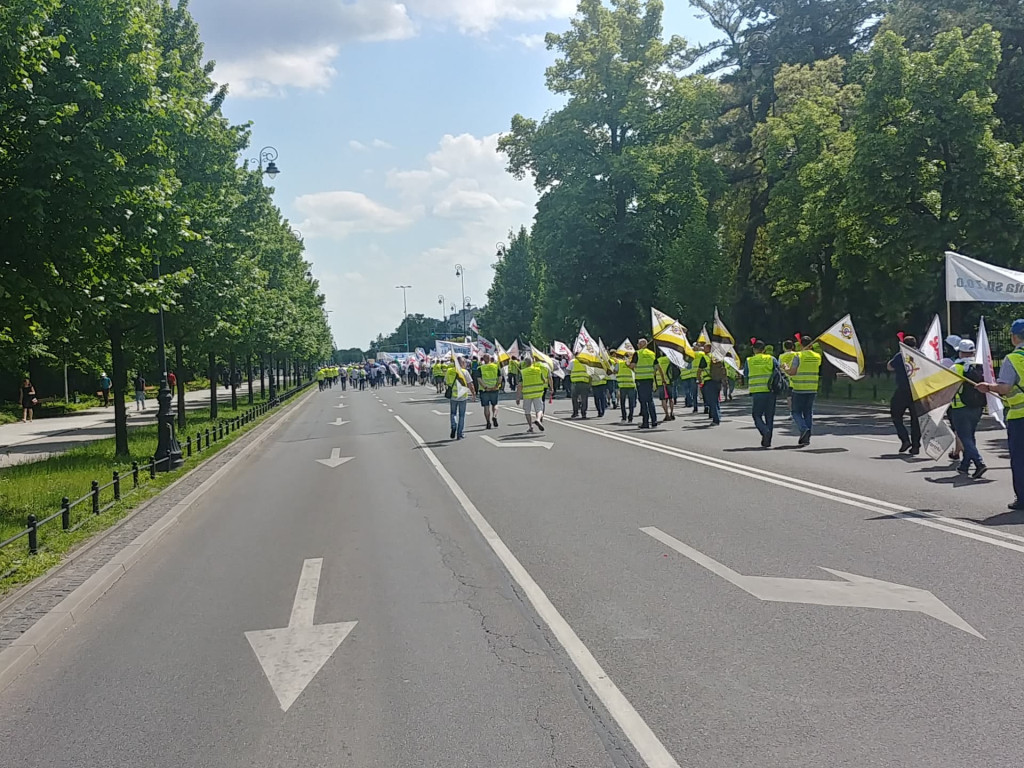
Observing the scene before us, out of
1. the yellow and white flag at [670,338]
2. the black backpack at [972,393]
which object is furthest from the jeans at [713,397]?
the black backpack at [972,393]

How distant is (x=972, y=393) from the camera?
12.1 metres

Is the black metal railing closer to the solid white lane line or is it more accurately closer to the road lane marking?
the solid white lane line

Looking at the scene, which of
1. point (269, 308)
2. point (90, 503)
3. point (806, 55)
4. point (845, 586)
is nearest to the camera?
point (845, 586)

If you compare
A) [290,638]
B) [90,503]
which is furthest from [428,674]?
[90,503]

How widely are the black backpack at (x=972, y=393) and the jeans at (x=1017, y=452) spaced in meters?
2.50

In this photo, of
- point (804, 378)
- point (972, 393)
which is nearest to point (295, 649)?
point (972, 393)

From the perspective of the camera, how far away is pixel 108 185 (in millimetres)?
10773

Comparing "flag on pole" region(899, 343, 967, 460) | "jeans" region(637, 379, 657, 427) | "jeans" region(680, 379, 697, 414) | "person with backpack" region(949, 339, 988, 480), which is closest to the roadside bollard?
"flag on pole" region(899, 343, 967, 460)

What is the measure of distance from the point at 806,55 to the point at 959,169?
24.1 m

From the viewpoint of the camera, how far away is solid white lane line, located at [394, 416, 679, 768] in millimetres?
4293

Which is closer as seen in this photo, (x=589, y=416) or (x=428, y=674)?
(x=428, y=674)

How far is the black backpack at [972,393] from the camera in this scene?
12.0 meters

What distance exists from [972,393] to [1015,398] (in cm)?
272

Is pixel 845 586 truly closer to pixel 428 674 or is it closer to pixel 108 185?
pixel 428 674
